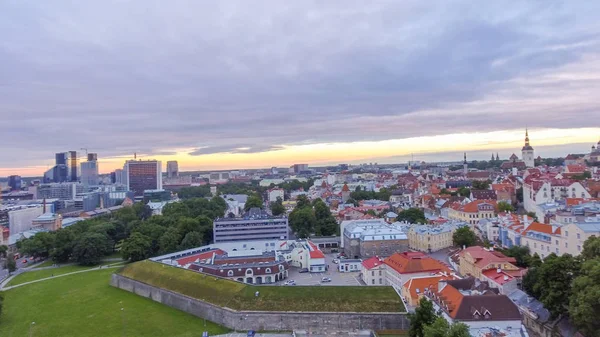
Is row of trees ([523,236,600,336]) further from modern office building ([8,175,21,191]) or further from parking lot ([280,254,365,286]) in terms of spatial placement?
modern office building ([8,175,21,191])

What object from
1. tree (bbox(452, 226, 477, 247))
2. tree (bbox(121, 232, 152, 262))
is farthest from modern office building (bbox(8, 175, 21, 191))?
tree (bbox(452, 226, 477, 247))

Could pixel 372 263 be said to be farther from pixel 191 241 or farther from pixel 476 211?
pixel 476 211

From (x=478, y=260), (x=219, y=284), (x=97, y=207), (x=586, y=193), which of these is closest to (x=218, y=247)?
(x=219, y=284)

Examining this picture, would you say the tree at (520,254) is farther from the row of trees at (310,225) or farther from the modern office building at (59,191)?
the modern office building at (59,191)

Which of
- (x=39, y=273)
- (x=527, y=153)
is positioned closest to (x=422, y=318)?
(x=39, y=273)

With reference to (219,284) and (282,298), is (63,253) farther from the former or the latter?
(282,298)

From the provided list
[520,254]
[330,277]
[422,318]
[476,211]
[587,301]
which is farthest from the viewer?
[476,211]
